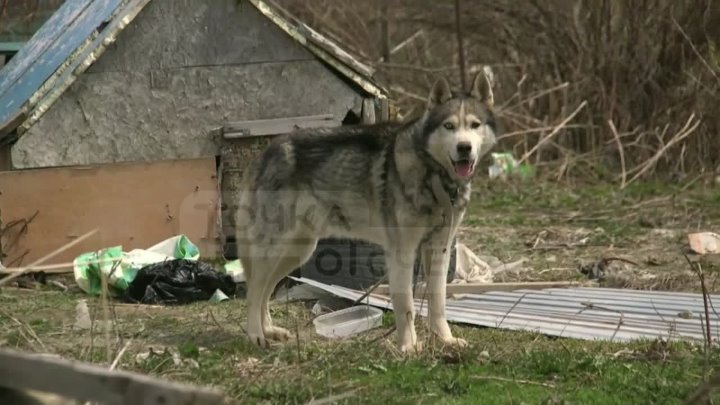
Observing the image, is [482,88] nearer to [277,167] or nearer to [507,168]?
[277,167]

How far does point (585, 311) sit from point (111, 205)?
4.71 meters

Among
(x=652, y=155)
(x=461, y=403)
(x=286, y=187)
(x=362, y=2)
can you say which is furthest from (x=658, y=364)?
(x=362, y=2)

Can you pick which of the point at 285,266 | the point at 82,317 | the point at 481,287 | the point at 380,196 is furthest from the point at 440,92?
the point at 82,317

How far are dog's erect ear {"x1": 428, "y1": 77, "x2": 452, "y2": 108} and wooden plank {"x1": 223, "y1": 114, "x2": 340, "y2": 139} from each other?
11.6ft

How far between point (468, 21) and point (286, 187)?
36.6ft

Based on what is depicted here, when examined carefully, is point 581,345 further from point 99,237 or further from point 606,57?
point 606,57

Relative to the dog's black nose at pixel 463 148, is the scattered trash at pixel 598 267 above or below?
below

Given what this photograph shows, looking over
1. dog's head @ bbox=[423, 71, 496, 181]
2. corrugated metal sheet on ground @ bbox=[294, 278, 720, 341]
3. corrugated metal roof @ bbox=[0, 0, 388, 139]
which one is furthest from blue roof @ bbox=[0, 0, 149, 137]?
dog's head @ bbox=[423, 71, 496, 181]

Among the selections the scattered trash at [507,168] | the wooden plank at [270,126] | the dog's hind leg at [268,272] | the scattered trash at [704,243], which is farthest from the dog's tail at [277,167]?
the scattered trash at [507,168]

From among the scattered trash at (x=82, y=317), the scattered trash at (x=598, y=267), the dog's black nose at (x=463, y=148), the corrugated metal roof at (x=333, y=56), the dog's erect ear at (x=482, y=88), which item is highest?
the corrugated metal roof at (x=333, y=56)

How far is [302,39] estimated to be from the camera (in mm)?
11141

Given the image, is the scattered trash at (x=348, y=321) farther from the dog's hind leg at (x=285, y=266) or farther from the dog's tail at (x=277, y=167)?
the dog's tail at (x=277, y=167)

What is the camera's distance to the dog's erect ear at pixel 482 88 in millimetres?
7414

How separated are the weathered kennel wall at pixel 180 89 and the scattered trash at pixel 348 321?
3.56 meters
